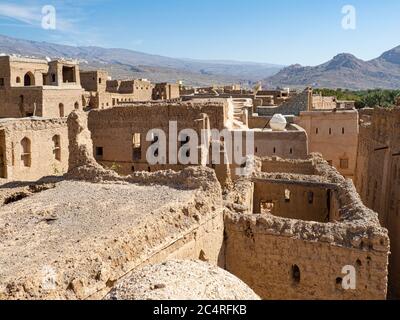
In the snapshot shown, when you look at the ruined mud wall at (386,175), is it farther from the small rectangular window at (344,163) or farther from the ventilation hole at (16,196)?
the ventilation hole at (16,196)

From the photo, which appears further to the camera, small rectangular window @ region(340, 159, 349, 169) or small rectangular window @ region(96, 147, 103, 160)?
small rectangular window @ region(340, 159, 349, 169)

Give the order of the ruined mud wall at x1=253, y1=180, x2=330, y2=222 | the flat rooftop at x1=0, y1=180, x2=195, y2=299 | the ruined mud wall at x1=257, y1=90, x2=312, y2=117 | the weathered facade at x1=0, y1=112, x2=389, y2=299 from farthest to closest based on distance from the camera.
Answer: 1. the ruined mud wall at x1=257, y1=90, x2=312, y2=117
2. the ruined mud wall at x1=253, y1=180, x2=330, y2=222
3. the weathered facade at x1=0, y1=112, x2=389, y2=299
4. the flat rooftop at x1=0, y1=180, x2=195, y2=299

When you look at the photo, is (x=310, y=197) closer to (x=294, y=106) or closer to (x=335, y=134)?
(x=335, y=134)

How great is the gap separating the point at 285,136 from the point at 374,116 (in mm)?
4018

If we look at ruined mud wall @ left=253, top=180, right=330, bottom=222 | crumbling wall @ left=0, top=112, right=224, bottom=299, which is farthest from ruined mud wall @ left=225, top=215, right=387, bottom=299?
ruined mud wall @ left=253, top=180, right=330, bottom=222

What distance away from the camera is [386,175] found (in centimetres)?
1842

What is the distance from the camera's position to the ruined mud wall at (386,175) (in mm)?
16359

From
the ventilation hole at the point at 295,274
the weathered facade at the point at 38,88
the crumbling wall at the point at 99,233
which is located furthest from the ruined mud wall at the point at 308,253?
the weathered facade at the point at 38,88

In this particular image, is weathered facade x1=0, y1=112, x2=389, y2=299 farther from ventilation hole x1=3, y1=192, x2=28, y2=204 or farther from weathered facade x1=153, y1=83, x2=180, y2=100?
weathered facade x1=153, y1=83, x2=180, y2=100

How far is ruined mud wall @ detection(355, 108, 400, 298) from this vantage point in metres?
16.4

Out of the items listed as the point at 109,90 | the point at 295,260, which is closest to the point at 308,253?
the point at 295,260

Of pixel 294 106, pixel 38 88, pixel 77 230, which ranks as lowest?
pixel 77 230

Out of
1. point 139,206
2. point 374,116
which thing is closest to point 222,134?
point 374,116

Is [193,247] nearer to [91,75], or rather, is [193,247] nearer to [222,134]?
[222,134]
